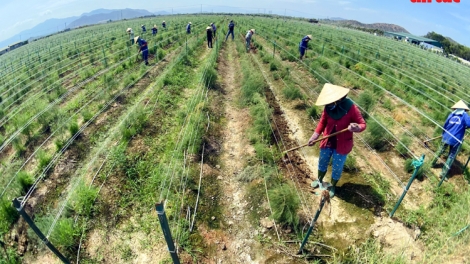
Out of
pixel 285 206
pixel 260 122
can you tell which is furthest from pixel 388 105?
pixel 285 206

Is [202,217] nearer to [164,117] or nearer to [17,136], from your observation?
[164,117]

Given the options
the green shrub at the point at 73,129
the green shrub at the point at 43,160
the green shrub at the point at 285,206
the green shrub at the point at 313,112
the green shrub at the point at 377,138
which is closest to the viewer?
the green shrub at the point at 285,206

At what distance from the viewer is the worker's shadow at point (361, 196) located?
398 cm

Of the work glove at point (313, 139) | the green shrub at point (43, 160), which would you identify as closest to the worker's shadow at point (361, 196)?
the work glove at point (313, 139)

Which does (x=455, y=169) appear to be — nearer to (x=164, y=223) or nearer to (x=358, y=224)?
(x=358, y=224)

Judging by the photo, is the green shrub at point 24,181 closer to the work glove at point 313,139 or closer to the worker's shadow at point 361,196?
the work glove at point 313,139

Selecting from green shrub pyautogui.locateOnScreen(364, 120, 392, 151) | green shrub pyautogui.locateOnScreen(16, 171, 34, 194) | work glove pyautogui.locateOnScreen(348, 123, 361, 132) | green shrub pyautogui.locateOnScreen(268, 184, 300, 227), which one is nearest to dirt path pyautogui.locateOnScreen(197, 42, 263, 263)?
green shrub pyautogui.locateOnScreen(268, 184, 300, 227)

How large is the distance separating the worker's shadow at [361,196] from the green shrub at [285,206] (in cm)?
97

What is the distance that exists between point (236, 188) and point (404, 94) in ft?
23.9

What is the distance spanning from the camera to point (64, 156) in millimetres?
5047

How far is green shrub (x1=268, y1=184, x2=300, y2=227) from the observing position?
141 inches

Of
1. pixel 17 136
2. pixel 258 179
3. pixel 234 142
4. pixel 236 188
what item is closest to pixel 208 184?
pixel 236 188

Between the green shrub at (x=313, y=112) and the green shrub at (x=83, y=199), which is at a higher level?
the green shrub at (x=313, y=112)

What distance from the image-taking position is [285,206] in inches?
144
